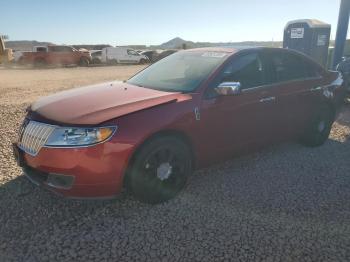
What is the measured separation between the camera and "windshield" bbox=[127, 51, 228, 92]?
380 cm

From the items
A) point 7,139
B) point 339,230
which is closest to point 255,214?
point 339,230

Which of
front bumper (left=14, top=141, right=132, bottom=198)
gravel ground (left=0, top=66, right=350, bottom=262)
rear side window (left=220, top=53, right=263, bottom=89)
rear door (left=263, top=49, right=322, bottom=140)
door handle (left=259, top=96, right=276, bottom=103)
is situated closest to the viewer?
gravel ground (left=0, top=66, right=350, bottom=262)

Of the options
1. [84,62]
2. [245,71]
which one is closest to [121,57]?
[84,62]

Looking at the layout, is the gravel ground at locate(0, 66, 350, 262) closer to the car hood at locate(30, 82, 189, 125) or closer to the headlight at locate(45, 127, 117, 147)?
the headlight at locate(45, 127, 117, 147)

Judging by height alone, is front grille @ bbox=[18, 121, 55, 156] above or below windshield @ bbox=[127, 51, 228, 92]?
below

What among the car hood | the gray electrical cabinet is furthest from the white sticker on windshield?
the gray electrical cabinet

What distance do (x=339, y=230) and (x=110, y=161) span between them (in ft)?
7.25

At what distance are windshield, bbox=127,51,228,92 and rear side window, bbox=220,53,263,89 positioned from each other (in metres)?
0.15

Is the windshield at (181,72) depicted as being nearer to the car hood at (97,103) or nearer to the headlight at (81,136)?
the car hood at (97,103)

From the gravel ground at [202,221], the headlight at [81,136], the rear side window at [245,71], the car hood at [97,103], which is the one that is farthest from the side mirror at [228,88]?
the headlight at [81,136]

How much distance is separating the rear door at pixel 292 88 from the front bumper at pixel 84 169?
239 centimetres

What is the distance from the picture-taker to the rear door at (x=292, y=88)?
4.46m

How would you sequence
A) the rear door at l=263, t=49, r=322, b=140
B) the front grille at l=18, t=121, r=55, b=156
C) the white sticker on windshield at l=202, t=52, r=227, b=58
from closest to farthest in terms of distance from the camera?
the front grille at l=18, t=121, r=55, b=156
the white sticker on windshield at l=202, t=52, r=227, b=58
the rear door at l=263, t=49, r=322, b=140

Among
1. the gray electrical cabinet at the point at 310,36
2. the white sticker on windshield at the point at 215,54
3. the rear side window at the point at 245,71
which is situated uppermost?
the gray electrical cabinet at the point at 310,36
